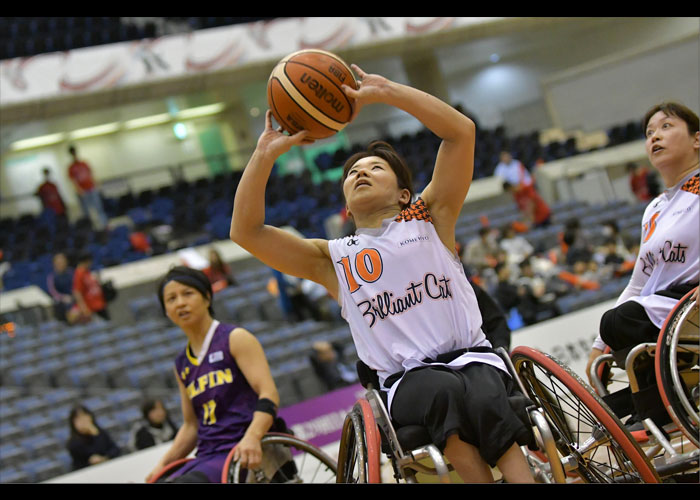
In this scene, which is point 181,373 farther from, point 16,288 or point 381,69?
point 381,69

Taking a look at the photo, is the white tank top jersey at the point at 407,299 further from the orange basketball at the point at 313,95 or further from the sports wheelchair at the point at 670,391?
the sports wheelchair at the point at 670,391

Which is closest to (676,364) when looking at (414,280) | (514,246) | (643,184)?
(414,280)

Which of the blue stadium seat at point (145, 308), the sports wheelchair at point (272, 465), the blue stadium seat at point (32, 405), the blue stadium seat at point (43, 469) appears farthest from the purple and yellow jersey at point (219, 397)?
the blue stadium seat at point (145, 308)

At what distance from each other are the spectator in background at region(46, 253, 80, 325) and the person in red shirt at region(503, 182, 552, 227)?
19.9 ft

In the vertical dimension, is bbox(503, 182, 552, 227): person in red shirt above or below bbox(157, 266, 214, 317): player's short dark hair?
above

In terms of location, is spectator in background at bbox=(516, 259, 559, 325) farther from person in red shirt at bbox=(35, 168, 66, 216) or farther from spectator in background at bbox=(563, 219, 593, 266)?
person in red shirt at bbox=(35, 168, 66, 216)

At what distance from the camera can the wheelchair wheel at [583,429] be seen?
2035 mm

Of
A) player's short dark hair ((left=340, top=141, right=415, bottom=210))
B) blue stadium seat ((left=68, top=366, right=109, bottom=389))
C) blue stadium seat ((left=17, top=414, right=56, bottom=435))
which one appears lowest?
blue stadium seat ((left=17, top=414, right=56, bottom=435))

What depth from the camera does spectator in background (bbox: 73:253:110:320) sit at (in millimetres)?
9445

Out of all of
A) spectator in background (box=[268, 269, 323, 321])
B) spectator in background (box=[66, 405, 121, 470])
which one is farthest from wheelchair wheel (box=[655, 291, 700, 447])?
spectator in background (box=[268, 269, 323, 321])

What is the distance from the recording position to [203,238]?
12.0m

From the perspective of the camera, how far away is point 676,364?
2.34m

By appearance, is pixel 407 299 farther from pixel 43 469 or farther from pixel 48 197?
pixel 48 197

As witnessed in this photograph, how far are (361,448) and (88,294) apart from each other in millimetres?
8175
